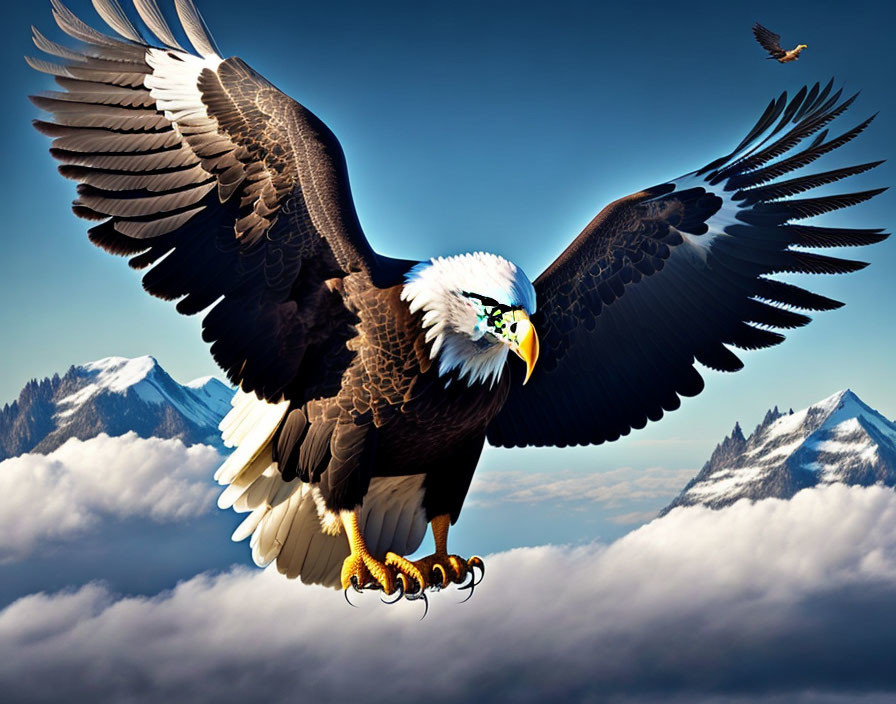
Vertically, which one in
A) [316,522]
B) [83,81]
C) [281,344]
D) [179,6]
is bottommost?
[316,522]

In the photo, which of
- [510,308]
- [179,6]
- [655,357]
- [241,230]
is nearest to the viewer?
[510,308]

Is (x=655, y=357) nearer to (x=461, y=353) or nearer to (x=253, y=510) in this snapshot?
(x=461, y=353)

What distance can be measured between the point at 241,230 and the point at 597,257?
57.0 inches

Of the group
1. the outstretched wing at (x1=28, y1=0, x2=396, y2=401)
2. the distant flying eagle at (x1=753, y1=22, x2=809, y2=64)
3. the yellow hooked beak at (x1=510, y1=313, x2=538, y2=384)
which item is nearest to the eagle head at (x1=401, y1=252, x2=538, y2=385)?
the yellow hooked beak at (x1=510, y1=313, x2=538, y2=384)

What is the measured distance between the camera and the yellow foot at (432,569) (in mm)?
3641

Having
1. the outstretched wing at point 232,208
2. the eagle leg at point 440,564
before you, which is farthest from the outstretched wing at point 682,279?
the outstretched wing at point 232,208

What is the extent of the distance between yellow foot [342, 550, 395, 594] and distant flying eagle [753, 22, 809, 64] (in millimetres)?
3629

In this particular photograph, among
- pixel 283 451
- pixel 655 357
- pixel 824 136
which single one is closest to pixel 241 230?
pixel 283 451

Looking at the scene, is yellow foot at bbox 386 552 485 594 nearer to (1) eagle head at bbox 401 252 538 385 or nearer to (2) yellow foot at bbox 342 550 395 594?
(2) yellow foot at bbox 342 550 395 594

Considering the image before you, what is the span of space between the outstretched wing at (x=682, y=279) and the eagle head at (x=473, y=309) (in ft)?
2.22

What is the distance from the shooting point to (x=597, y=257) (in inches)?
154

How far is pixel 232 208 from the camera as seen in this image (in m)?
3.51

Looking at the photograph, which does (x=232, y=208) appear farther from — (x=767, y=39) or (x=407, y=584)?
(x=767, y=39)

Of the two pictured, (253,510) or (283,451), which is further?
(253,510)
